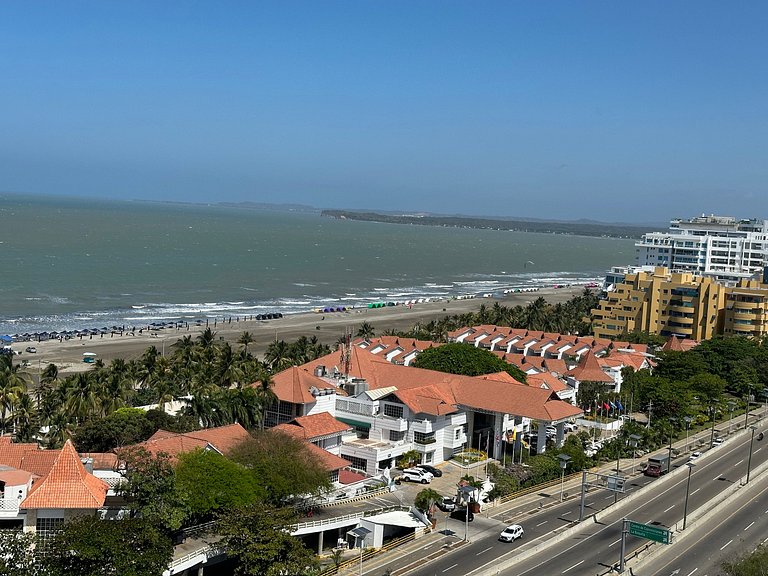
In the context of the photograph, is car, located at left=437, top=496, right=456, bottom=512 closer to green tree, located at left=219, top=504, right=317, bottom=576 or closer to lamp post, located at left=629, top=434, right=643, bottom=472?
green tree, located at left=219, top=504, right=317, bottom=576

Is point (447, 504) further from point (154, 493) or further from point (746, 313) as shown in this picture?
point (746, 313)

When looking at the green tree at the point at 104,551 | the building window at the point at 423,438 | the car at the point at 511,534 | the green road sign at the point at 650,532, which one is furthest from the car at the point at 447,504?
the green tree at the point at 104,551

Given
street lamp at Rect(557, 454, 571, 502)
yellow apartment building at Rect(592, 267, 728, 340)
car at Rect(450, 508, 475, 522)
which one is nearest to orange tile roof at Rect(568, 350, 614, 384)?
street lamp at Rect(557, 454, 571, 502)

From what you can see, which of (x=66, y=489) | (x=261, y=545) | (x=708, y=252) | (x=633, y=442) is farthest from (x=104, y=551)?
(x=708, y=252)

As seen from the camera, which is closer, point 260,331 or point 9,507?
point 9,507

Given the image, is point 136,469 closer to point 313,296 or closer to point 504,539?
point 504,539

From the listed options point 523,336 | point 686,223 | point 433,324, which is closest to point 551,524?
point 523,336
